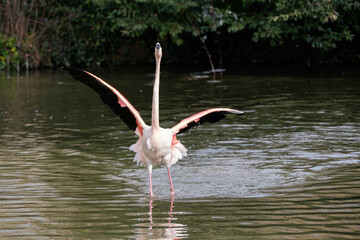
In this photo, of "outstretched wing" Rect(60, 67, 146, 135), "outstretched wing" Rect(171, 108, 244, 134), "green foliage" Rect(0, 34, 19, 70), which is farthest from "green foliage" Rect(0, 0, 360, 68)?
"outstretched wing" Rect(60, 67, 146, 135)

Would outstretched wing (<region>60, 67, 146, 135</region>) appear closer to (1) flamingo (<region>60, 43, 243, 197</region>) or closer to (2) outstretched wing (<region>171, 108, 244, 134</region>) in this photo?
(1) flamingo (<region>60, 43, 243, 197</region>)

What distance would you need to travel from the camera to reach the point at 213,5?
22.1 m

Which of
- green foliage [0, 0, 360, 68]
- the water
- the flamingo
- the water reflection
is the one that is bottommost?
the water reflection

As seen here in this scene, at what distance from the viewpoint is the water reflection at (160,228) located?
233 inches

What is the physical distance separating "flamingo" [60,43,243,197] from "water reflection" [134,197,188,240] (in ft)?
3.36

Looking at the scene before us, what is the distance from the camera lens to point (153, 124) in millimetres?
7688

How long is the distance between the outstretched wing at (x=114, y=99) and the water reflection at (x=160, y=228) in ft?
5.61

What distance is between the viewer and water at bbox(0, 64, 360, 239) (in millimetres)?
6199

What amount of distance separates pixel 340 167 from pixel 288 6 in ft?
40.4

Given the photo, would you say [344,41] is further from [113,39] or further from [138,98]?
[138,98]

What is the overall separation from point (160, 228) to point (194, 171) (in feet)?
8.59

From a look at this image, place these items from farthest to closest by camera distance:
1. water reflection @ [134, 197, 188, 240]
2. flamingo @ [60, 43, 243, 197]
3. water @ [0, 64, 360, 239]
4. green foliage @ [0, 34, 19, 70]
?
green foliage @ [0, 34, 19, 70] < flamingo @ [60, 43, 243, 197] < water @ [0, 64, 360, 239] < water reflection @ [134, 197, 188, 240]

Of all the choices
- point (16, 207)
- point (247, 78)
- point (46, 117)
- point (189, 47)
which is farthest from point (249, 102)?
point (189, 47)

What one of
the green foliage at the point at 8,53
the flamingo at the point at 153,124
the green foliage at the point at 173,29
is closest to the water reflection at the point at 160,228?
the flamingo at the point at 153,124
